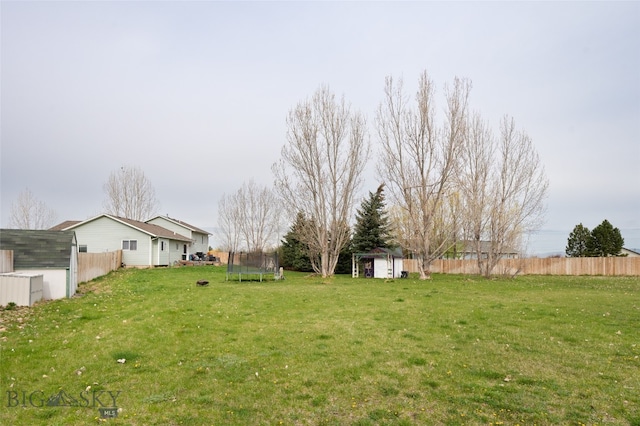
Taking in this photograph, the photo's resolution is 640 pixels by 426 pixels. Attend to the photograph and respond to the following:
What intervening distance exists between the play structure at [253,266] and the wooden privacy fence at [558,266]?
1706 centimetres

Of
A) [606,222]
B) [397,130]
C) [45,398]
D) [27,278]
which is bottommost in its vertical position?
[45,398]

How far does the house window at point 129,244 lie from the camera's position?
114ft

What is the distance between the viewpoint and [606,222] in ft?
136

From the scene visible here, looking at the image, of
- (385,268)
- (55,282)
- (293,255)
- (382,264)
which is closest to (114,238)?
(293,255)

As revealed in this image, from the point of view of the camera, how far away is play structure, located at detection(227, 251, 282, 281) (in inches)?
947

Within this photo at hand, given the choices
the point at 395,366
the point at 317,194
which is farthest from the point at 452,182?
the point at 395,366

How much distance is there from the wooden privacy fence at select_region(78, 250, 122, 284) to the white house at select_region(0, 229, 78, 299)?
3472 mm

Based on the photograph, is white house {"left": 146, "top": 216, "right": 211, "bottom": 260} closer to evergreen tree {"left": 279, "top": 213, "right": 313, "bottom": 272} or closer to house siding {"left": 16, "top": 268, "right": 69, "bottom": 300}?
evergreen tree {"left": 279, "top": 213, "right": 313, "bottom": 272}

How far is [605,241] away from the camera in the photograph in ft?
135

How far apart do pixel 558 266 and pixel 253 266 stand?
1018 inches

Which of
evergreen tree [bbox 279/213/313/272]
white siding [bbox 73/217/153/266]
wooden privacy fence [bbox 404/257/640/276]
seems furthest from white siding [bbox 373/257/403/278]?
white siding [bbox 73/217/153/266]

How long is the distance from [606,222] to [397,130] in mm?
27449

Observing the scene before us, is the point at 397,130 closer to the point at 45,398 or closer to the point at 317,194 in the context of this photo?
the point at 317,194

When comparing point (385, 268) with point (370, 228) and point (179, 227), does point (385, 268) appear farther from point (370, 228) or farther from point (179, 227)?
point (179, 227)
